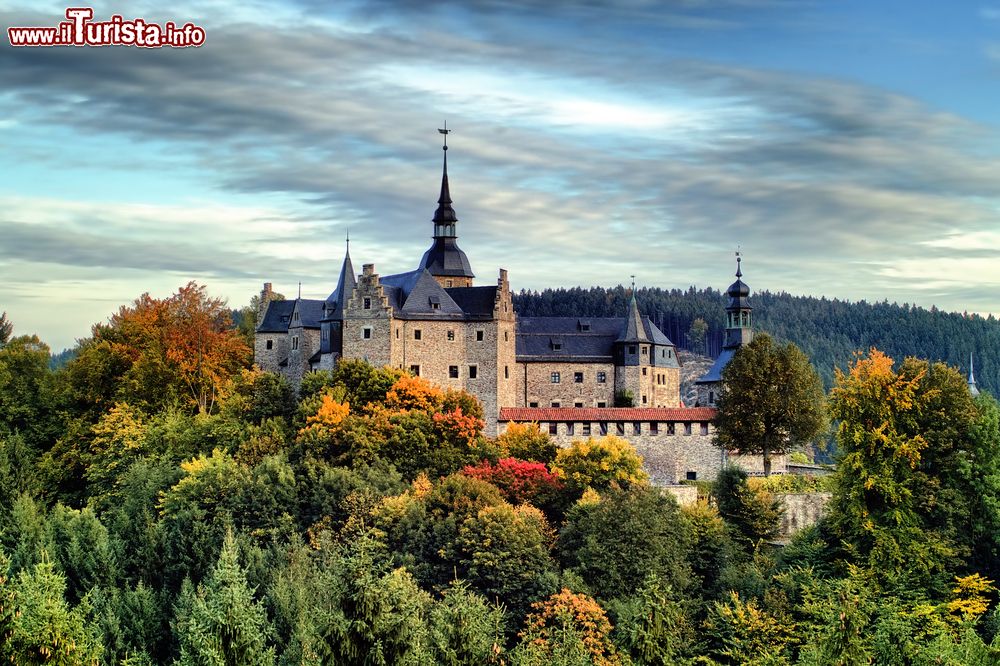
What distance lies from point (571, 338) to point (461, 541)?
21279 millimetres

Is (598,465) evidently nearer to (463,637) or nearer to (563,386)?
(563,386)

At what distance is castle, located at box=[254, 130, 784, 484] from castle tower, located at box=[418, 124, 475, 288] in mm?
56

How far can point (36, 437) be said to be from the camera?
73.2 meters

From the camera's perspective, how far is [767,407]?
5928 centimetres

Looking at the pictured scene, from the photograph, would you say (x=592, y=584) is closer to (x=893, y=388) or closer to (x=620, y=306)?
(x=893, y=388)

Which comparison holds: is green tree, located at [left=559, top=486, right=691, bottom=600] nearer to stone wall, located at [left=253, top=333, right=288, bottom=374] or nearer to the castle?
the castle

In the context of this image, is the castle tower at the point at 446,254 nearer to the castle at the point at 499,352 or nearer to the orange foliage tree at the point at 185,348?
the castle at the point at 499,352

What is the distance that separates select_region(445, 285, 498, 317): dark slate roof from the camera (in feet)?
210

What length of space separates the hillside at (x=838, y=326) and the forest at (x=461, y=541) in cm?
8437

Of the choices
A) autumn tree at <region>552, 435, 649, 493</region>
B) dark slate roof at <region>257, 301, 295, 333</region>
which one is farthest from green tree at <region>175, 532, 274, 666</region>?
dark slate roof at <region>257, 301, 295, 333</region>

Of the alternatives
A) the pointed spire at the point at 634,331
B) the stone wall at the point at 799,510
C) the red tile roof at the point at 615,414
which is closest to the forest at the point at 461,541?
the stone wall at the point at 799,510

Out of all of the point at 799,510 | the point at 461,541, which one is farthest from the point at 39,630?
the point at 799,510

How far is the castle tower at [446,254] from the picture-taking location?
6912 centimetres

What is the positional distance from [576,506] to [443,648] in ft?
50.9
